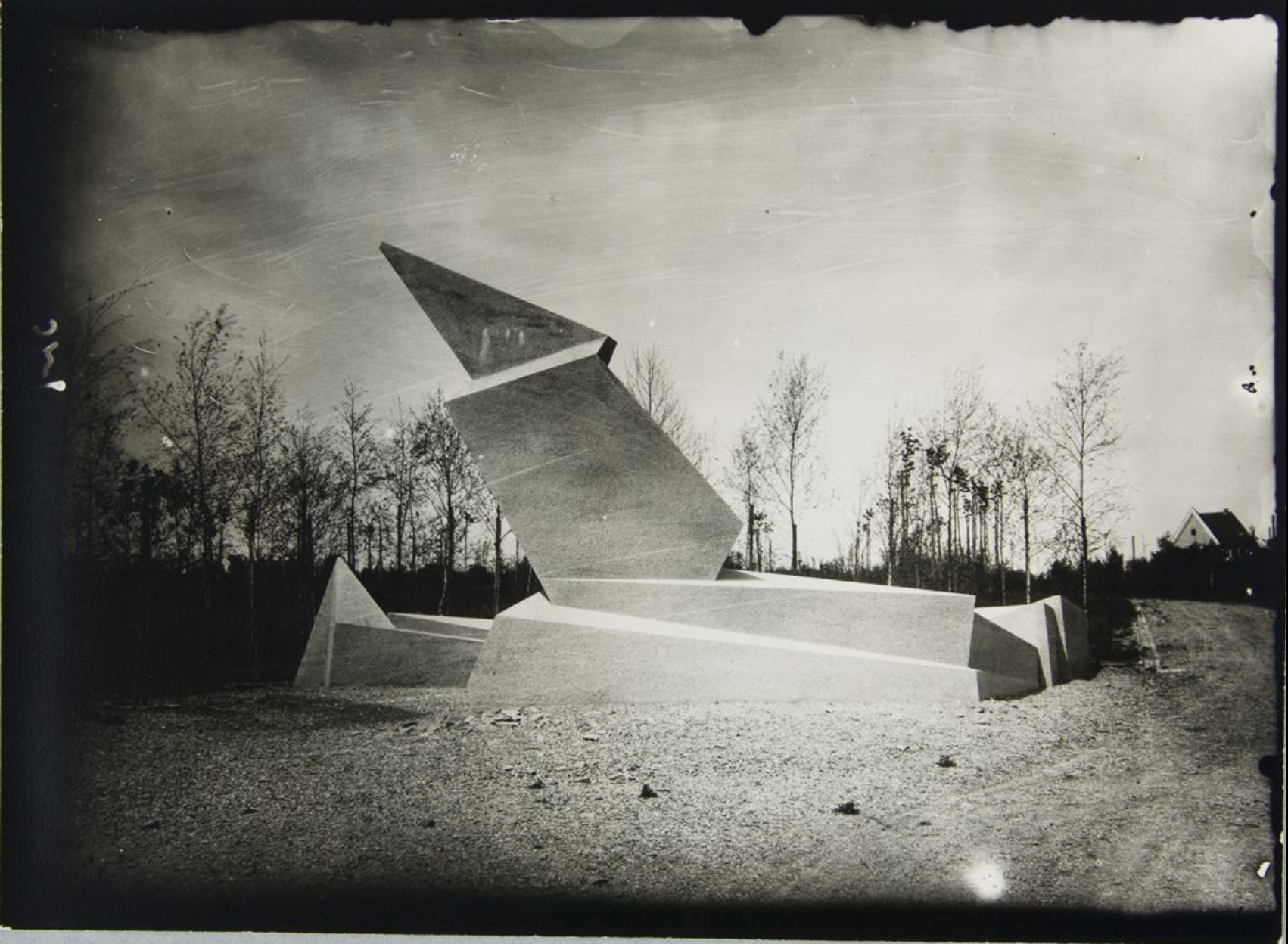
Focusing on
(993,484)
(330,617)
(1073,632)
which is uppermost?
(993,484)

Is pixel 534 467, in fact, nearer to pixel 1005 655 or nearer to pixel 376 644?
pixel 376 644

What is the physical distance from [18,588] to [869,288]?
349cm

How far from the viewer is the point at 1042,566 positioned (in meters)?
3.10

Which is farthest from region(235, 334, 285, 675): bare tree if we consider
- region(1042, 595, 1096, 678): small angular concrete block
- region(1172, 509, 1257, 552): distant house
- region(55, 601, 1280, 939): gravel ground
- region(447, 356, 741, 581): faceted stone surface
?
region(1172, 509, 1257, 552): distant house

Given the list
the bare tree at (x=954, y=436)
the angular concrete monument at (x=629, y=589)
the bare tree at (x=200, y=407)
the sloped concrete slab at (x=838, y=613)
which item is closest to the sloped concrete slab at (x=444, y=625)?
the angular concrete monument at (x=629, y=589)

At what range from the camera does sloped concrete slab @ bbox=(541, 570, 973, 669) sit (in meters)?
3.02

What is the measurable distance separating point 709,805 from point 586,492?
1.38 meters

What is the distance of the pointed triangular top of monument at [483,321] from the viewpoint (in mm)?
2922

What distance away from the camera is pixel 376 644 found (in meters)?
3.21

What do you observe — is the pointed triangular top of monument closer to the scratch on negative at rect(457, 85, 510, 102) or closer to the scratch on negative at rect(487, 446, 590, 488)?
the scratch on negative at rect(487, 446, 590, 488)

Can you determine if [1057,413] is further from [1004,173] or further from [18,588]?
[18,588]

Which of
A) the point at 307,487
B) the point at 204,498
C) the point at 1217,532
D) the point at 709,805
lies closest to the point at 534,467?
the point at 307,487

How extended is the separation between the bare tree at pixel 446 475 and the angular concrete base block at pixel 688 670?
47 centimetres

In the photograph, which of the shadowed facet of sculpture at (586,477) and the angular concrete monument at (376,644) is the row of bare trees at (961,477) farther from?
the angular concrete monument at (376,644)
